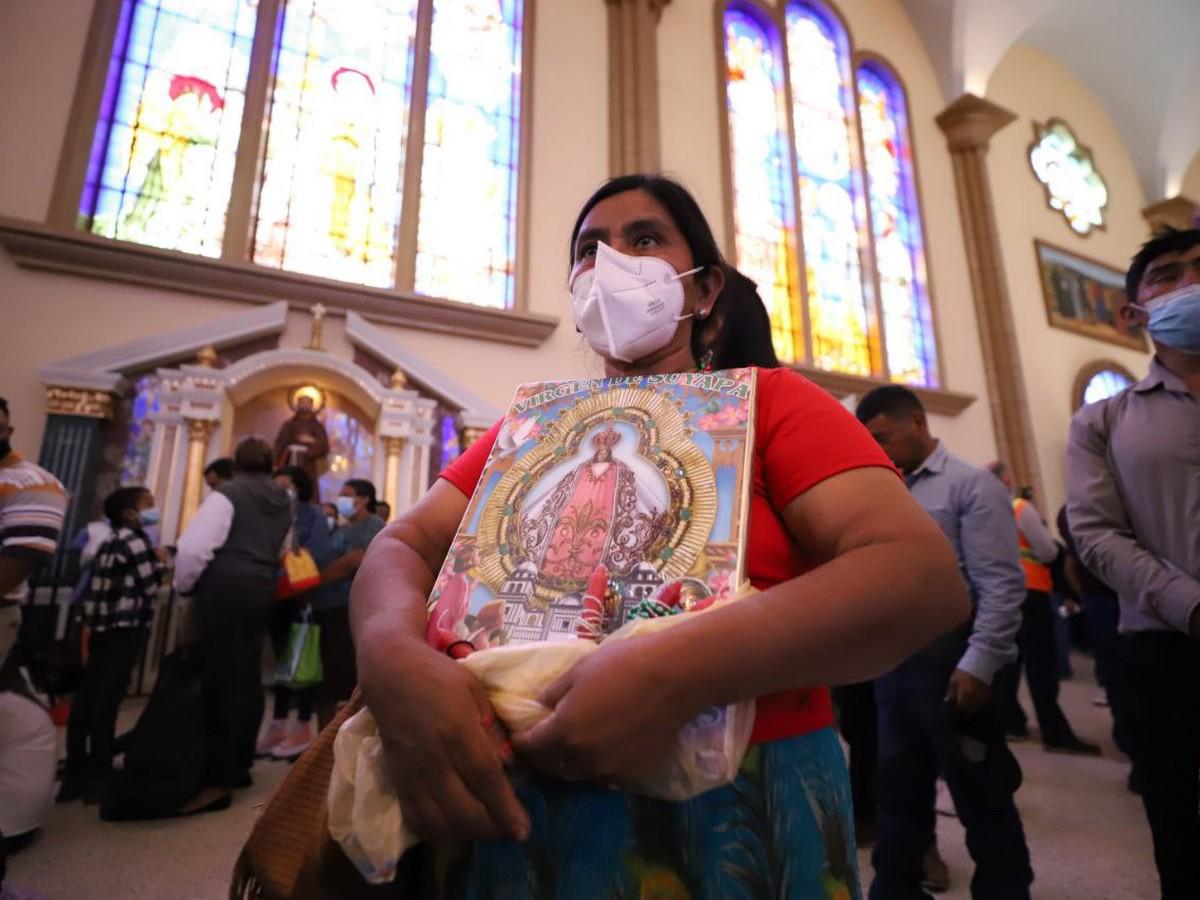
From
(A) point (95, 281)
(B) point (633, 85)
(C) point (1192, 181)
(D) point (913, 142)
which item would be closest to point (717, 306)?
(A) point (95, 281)

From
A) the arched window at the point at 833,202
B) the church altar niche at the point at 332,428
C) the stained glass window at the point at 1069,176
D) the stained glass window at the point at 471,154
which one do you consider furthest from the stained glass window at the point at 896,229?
the church altar niche at the point at 332,428

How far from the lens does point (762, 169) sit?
29.0 ft

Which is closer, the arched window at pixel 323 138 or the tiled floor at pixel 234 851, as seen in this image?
the tiled floor at pixel 234 851

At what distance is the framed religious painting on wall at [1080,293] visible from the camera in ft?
34.8

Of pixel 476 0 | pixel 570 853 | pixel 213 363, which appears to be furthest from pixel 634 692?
pixel 476 0

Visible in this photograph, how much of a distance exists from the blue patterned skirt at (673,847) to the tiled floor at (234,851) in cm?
197

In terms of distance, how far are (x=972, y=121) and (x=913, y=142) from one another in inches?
39.9

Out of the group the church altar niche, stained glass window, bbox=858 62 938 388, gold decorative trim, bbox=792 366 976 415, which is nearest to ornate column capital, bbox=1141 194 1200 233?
stained glass window, bbox=858 62 938 388

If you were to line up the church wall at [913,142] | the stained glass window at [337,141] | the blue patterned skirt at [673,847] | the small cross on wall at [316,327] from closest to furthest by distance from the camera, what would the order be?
1. the blue patterned skirt at [673,847]
2. the small cross on wall at [316,327]
3. the stained glass window at [337,141]
4. the church wall at [913,142]

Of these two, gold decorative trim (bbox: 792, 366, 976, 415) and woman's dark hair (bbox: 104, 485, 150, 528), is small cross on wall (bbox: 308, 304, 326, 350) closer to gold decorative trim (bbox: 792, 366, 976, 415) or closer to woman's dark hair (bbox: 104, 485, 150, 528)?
woman's dark hair (bbox: 104, 485, 150, 528)

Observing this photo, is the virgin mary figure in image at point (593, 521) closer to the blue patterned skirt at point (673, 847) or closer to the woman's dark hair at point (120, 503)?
the blue patterned skirt at point (673, 847)

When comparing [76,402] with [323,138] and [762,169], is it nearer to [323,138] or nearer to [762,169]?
[323,138]

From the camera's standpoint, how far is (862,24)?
34.0 ft

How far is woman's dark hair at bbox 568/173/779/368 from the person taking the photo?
1050 millimetres
